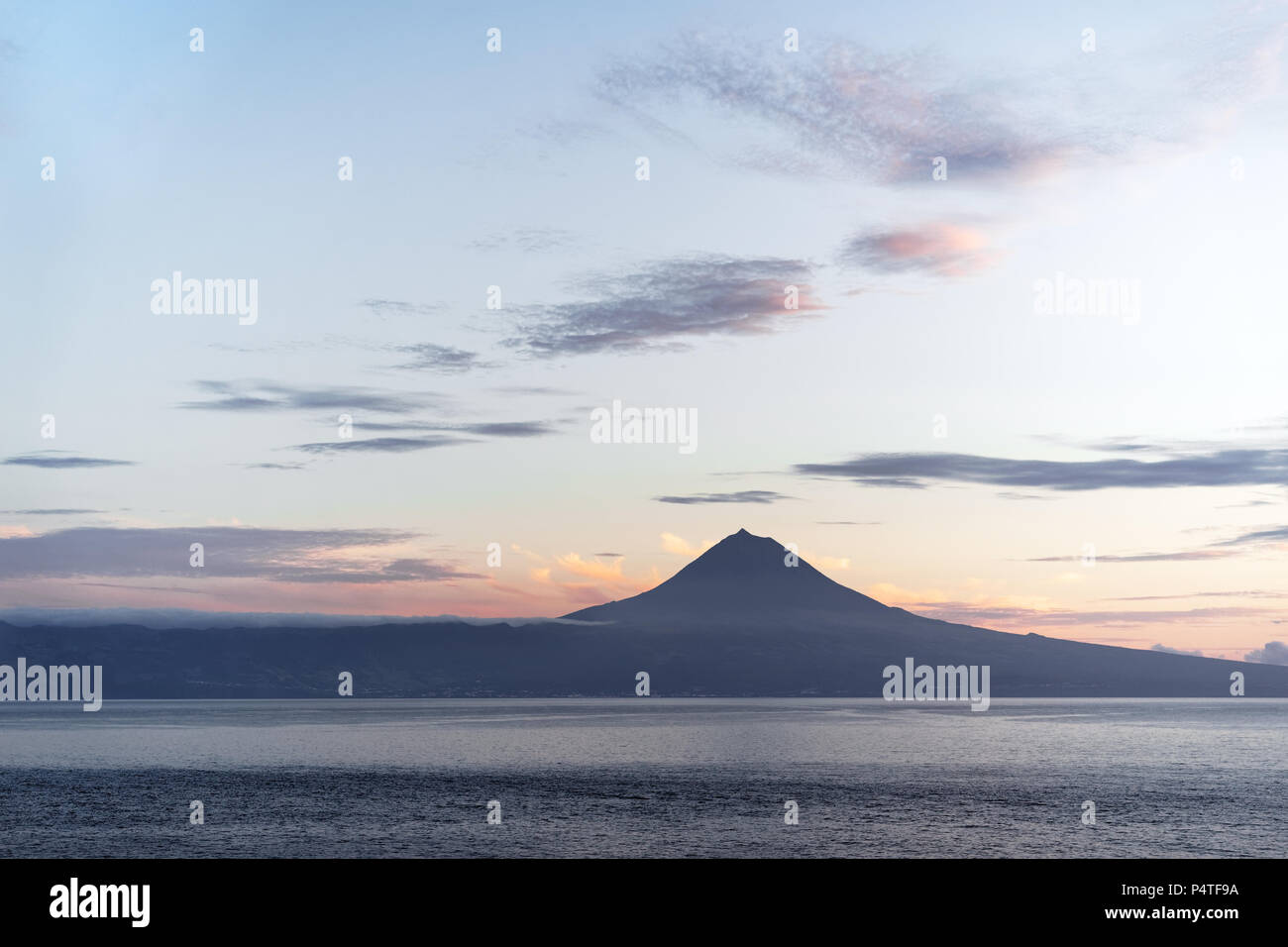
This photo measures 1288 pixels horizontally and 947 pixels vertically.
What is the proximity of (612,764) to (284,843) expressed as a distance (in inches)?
3192

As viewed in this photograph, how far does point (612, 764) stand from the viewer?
15950 centimetres

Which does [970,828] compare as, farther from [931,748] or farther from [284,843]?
[931,748]
